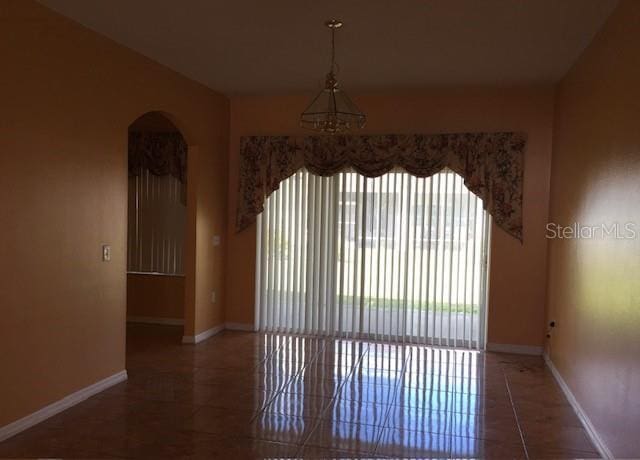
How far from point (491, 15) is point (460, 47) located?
67 cm

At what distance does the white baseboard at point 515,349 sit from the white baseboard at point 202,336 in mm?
3167

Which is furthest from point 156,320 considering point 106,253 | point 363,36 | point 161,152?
point 363,36

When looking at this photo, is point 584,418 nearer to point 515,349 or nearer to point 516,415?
point 516,415

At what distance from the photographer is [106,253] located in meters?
4.19

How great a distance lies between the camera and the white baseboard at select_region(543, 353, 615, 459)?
3171 mm

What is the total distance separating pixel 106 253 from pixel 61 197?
2.22ft

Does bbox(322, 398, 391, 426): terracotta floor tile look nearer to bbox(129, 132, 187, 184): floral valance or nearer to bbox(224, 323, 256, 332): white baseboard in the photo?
bbox(224, 323, 256, 332): white baseboard

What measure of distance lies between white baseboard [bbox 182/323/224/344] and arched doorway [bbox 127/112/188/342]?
2.15 feet

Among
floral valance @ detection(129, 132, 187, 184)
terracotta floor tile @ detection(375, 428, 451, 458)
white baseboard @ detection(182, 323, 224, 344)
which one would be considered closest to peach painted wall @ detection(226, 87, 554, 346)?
floral valance @ detection(129, 132, 187, 184)

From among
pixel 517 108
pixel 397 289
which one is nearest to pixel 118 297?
pixel 397 289

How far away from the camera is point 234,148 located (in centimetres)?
635

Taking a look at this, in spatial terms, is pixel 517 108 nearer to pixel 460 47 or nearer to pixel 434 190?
Answer: pixel 434 190

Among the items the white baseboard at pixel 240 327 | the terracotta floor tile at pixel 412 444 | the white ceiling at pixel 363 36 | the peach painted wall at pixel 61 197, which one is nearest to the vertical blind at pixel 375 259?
the white baseboard at pixel 240 327

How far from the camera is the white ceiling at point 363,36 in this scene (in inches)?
135
